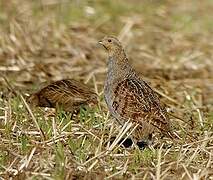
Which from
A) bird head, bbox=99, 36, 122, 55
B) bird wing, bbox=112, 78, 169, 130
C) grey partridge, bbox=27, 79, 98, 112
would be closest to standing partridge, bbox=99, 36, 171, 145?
bird wing, bbox=112, 78, 169, 130

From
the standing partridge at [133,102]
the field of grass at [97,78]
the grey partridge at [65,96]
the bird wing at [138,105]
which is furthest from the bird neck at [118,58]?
the grey partridge at [65,96]

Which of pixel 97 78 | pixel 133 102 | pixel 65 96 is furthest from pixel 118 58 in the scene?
pixel 97 78

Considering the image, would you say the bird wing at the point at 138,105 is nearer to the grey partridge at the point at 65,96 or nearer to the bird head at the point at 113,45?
the bird head at the point at 113,45

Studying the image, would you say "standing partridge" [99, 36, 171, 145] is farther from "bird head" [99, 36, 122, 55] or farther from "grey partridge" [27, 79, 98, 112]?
"grey partridge" [27, 79, 98, 112]

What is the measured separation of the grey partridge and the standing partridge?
2.65ft

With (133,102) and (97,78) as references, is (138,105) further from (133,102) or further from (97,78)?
(97,78)

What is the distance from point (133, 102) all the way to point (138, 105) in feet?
0.17

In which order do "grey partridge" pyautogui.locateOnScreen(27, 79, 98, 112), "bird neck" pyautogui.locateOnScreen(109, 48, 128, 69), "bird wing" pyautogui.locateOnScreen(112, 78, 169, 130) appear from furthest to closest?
"grey partridge" pyautogui.locateOnScreen(27, 79, 98, 112), "bird neck" pyautogui.locateOnScreen(109, 48, 128, 69), "bird wing" pyautogui.locateOnScreen(112, 78, 169, 130)

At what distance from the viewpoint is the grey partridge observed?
7.70 metres

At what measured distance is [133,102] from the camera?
6.57 meters

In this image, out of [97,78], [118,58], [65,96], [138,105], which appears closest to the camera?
[138,105]

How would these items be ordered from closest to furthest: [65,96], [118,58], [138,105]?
[138,105] < [118,58] < [65,96]

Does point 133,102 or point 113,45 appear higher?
point 113,45

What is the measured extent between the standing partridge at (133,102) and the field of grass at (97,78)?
0.15 m
